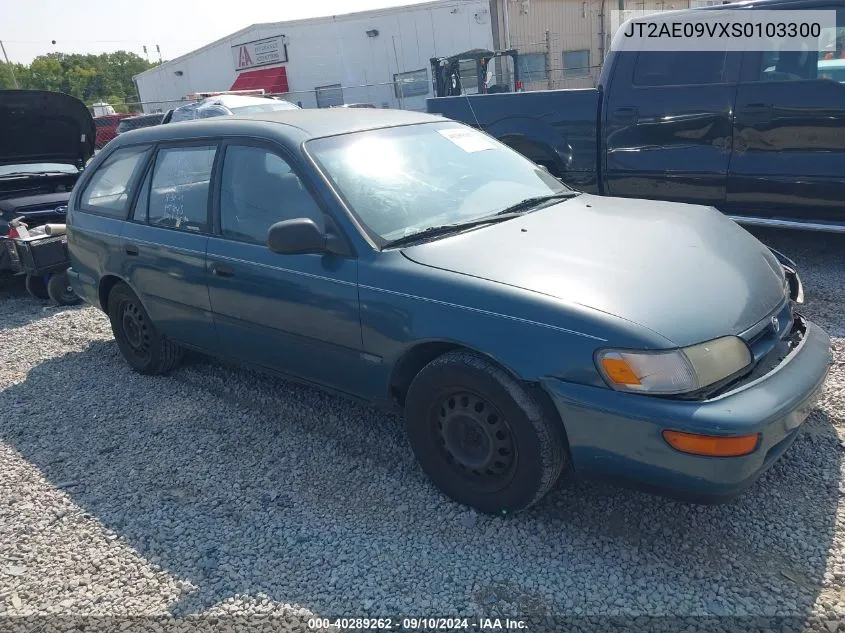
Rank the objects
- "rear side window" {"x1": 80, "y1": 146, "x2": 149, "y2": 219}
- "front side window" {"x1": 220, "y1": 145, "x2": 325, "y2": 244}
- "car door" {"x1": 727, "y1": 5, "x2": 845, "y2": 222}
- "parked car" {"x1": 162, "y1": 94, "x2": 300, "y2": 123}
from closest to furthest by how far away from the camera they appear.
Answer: "front side window" {"x1": 220, "y1": 145, "x2": 325, "y2": 244}
"rear side window" {"x1": 80, "y1": 146, "x2": 149, "y2": 219}
"car door" {"x1": 727, "y1": 5, "x2": 845, "y2": 222}
"parked car" {"x1": 162, "y1": 94, "x2": 300, "y2": 123}

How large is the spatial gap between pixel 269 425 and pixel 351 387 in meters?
0.87

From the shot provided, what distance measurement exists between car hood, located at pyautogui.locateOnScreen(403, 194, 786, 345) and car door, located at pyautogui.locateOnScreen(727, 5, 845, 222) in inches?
91.8

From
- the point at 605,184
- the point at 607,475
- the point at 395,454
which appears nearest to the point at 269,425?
the point at 395,454

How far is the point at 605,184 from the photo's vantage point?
20.5 feet

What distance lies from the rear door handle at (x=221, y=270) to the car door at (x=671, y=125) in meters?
3.92

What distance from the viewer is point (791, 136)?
529 centimetres

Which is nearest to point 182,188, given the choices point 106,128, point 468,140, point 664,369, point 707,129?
point 468,140

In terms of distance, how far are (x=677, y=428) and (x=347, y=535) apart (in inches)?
56.5

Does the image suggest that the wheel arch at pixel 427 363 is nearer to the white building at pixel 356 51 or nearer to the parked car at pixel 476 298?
the parked car at pixel 476 298

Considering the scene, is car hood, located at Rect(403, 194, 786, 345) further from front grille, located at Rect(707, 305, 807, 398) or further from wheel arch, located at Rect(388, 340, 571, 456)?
wheel arch, located at Rect(388, 340, 571, 456)

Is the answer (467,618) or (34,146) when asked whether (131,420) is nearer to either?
(467,618)

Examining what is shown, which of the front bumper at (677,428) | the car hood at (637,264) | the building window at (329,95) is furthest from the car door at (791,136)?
the building window at (329,95)

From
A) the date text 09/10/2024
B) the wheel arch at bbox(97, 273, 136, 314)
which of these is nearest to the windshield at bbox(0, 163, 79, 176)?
the wheel arch at bbox(97, 273, 136, 314)

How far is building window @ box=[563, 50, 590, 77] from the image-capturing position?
83.5 feet
